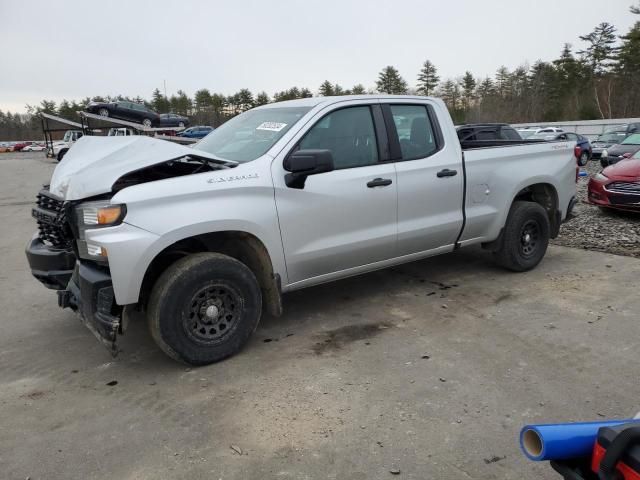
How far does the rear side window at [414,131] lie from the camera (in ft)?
14.9

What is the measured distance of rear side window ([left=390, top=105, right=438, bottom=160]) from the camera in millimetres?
4555

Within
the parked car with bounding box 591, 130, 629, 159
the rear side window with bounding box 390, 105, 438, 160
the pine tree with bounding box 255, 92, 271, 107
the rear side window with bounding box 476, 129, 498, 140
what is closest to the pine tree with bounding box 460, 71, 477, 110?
Result: the pine tree with bounding box 255, 92, 271, 107

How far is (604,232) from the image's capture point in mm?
7574

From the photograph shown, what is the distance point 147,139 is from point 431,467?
3.07 metres

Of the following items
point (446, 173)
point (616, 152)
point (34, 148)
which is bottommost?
point (616, 152)

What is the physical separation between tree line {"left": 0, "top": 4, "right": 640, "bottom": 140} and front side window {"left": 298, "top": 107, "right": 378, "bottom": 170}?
49.2 metres

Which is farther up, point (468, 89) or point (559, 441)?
point (468, 89)

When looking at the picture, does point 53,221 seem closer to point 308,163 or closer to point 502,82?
point 308,163

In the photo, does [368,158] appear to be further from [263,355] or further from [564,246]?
[564,246]

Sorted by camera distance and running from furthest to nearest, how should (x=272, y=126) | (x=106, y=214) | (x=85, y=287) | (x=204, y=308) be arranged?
(x=272, y=126) < (x=204, y=308) < (x=85, y=287) < (x=106, y=214)

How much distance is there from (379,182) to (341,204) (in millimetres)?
439

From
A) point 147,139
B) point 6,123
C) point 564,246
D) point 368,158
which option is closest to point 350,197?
point 368,158

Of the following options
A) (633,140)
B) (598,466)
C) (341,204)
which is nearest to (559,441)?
(598,466)

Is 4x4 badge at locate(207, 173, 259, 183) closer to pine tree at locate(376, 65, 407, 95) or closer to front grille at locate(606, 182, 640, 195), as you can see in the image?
front grille at locate(606, 182, 640, 195)
